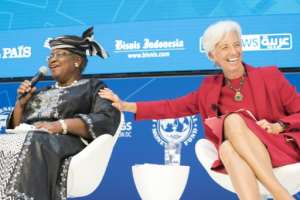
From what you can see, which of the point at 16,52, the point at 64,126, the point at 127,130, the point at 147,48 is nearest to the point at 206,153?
the point at 64,126

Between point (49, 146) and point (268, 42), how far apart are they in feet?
6.17

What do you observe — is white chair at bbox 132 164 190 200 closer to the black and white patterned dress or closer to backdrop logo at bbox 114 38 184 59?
the black and white patterned dress

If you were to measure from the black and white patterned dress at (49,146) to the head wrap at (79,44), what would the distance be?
21 cm

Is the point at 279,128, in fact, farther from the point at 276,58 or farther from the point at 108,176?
the point at 108,176

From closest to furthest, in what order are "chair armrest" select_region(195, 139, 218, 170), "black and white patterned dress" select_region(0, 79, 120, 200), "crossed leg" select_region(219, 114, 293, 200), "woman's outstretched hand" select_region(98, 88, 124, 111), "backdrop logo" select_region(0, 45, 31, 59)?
"crossed leg" select_region(219, 114, 293, 200) → "black and white patterned dress" select_region(0, 79, 120, 200) → "chair armrest" select_region(195, 139, 218, 170) → "woman's outstretched hand" select_region(98, 88, 124, 111) → "backdrop logo" select_region(0, 45, 31, 59)

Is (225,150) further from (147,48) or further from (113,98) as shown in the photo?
(147,48)

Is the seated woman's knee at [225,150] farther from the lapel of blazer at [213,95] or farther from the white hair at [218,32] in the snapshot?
the white hair at [218,32]

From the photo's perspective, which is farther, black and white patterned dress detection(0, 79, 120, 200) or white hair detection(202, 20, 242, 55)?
white hair detection(202, 20, 242, 55)

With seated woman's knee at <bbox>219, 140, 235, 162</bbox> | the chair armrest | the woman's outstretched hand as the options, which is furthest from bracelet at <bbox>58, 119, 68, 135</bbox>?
seated woman's knee at <bbox>219, 140, 235, 162</bbox>

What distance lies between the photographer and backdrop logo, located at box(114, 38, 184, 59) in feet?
14.0

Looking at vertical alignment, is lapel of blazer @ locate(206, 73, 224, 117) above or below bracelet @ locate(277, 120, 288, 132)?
above

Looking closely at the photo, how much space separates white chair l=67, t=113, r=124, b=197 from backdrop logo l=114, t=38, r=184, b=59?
4.15 feet

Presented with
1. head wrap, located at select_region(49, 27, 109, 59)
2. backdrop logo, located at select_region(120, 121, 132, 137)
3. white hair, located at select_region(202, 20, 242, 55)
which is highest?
head wrap, located at select_region(49, 27, 109, 59)

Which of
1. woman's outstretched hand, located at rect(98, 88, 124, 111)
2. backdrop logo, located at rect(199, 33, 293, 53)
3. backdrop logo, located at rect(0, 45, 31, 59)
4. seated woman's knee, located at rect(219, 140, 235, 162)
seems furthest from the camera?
backdrop logo, located at rect(0, 45, 31, 59)
